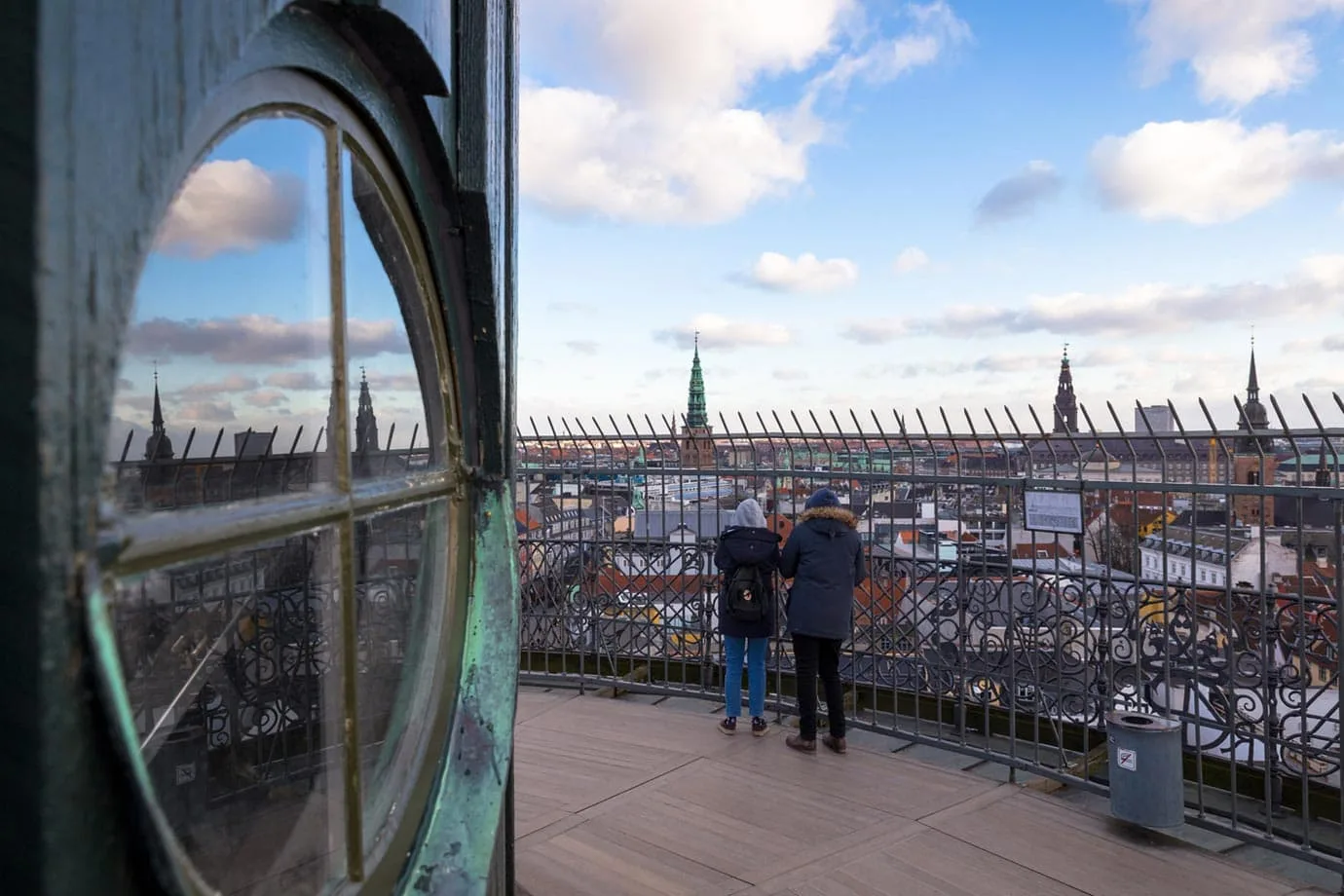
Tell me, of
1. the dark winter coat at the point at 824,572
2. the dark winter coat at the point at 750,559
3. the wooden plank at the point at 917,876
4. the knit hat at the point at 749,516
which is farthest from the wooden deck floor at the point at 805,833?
the knit hat at the point at 749,516

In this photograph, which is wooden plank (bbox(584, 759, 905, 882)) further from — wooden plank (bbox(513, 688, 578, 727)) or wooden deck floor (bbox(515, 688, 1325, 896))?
wooden plank (bbox(513, 688, 578, 727))

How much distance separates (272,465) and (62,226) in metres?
0.49

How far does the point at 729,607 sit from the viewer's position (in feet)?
17.8

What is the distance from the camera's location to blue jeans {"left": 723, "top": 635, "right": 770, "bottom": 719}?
5.55 metres

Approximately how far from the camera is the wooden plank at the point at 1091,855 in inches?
145

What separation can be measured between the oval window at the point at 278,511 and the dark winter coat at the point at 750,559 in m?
Answer: 4.03

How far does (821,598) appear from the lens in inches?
202

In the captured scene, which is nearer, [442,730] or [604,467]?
[442,730]

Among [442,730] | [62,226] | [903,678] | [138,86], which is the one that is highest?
[138,86]

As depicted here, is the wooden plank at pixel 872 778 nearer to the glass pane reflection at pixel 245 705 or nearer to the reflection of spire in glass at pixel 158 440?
the glass pane reflection at pixel 245 705

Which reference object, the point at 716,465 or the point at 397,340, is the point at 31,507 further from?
the point at 716,465

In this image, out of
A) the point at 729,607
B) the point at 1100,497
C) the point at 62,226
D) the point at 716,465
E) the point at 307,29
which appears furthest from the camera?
the point at 716,465

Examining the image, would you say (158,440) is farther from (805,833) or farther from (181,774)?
(805,833)

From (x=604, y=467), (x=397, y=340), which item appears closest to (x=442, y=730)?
(x=397, y=340)
